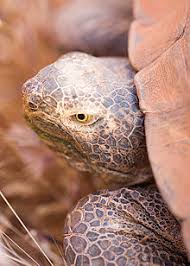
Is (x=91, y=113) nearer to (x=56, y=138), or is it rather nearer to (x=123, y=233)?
(x=56, y=138)

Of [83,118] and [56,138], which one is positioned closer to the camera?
[83,118]

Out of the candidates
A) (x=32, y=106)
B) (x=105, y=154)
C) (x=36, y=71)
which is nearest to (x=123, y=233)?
(x=105, y=154)

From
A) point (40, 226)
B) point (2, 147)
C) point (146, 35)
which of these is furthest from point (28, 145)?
point (146, 35)

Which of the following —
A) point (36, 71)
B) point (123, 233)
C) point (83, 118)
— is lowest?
point (123, 233)

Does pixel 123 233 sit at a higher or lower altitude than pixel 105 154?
lower

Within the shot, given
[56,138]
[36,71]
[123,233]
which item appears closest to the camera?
[123,233]

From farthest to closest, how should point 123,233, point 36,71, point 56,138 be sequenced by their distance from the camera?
point 36,71 < point 56,138 < point 123,233

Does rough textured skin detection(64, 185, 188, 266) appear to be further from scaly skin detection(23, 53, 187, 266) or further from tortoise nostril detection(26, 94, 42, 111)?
tortoise nostril detection(26, 94, 42, 111)
